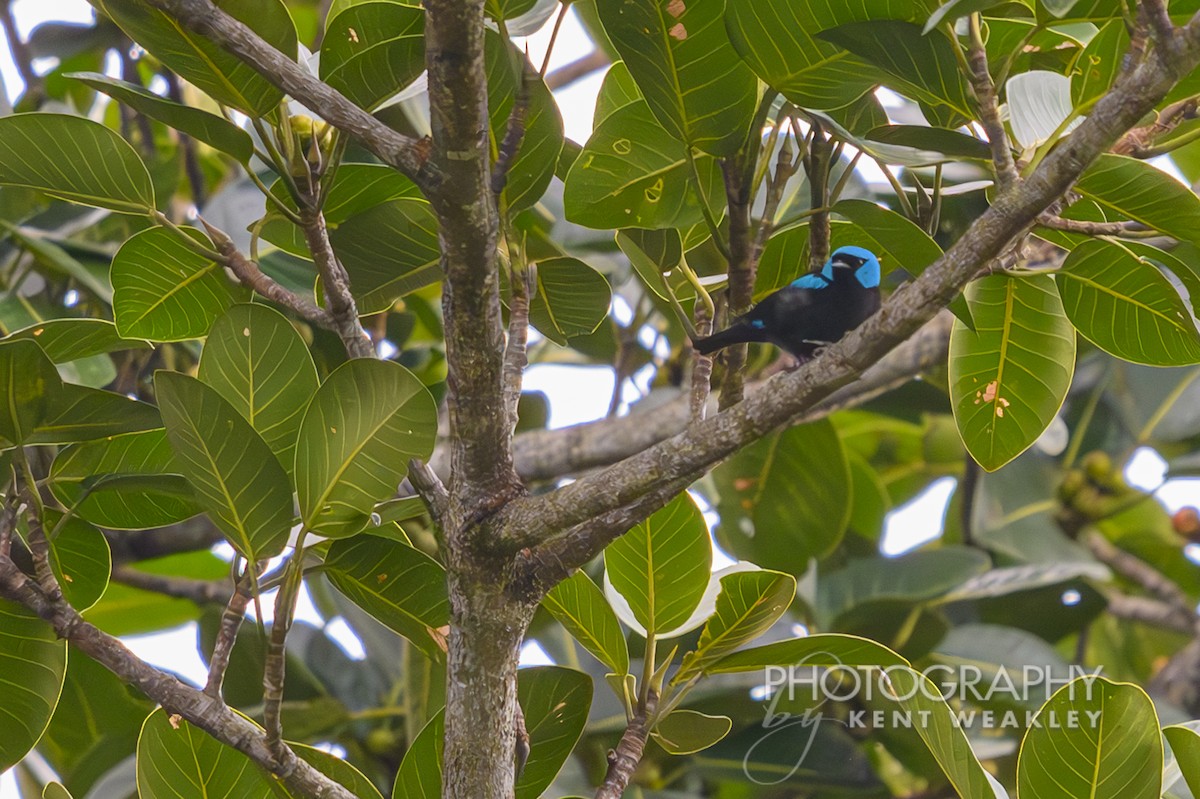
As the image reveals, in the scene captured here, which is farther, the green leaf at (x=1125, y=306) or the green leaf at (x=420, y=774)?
the green leaf at (x=420, y=774)

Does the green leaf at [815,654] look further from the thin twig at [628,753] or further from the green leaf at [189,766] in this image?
the green leaf at [189,766]

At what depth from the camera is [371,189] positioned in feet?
5.36

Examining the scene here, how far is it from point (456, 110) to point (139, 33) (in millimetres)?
459

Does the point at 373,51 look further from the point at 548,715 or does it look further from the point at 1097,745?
the point at 1097,745

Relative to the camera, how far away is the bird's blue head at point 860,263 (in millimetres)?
1841

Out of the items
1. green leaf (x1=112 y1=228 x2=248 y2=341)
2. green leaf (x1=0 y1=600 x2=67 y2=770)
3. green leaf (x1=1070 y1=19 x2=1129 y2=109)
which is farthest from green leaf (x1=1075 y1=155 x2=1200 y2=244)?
green leaf (x1=0 y1=600 x2=67 y2=770)

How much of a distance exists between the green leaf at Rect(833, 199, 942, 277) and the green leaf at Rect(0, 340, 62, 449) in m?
0.96

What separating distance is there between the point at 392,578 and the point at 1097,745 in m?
0.91

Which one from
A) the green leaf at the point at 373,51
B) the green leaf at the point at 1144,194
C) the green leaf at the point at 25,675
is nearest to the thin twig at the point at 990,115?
the green leaf at the point at 1144,194

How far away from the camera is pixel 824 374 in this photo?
1043 mm

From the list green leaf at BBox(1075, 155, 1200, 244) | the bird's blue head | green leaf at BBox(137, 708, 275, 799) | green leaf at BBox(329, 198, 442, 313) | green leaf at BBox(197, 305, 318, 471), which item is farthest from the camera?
the bird's blue head

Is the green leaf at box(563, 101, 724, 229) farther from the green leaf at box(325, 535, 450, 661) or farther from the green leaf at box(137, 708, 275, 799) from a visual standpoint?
the green leaf at box(137, 708, 275, 799)

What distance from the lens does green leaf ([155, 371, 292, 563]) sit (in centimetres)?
118

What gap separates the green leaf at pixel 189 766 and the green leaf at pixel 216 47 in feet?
2.54
